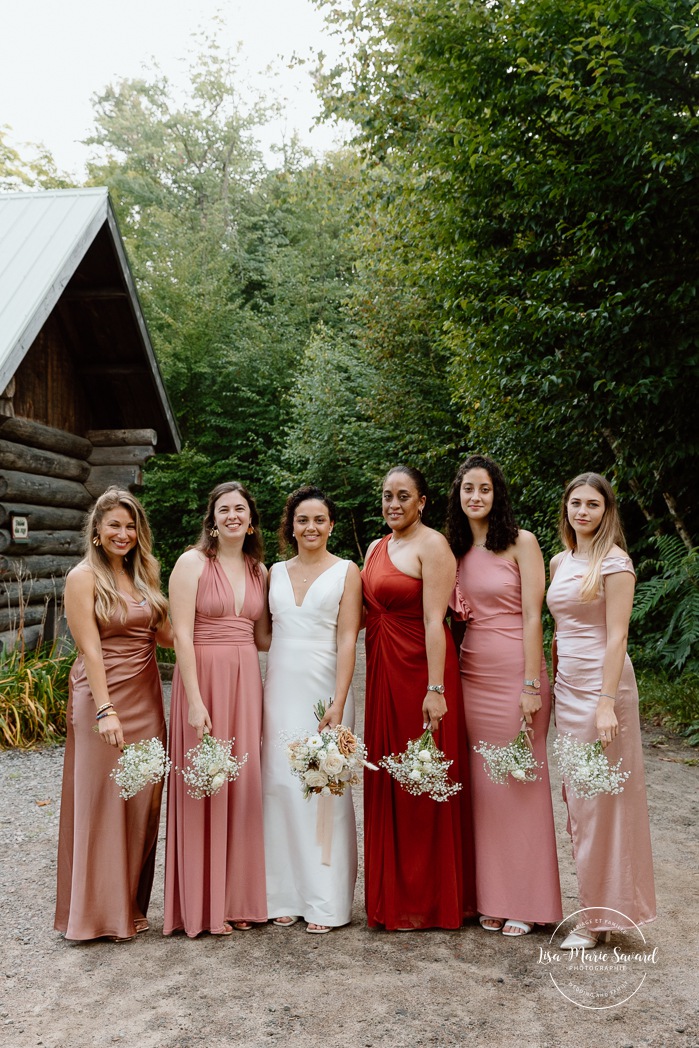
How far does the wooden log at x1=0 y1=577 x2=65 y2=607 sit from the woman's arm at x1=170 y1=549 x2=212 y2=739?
497 centimetres

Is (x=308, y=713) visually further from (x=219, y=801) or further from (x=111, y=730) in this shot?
(x=111, y=730)

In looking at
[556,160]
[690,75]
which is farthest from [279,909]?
[690,75]

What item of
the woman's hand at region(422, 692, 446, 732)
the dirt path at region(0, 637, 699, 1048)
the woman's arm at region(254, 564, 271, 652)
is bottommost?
the dirt path at region(0, 637, 699, 1048)

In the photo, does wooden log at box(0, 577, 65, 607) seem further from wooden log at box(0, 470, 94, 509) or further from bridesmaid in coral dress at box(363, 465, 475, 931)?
bridesmaid in coral dress at box(363, 465, 475, 931)

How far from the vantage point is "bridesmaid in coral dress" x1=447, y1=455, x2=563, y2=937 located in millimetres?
3965

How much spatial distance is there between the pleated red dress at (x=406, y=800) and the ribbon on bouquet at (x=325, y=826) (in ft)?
0.64

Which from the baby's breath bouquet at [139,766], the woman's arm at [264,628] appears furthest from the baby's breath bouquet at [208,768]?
the woman's arm at [264,628]

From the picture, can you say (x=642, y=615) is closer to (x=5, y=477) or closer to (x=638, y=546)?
(x=638, y=546)

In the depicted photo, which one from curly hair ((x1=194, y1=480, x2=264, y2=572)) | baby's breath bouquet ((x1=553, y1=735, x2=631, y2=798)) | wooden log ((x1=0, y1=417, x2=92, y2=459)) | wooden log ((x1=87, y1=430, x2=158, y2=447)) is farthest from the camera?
wooden log ((x1=87, y1=430, x2=158, y2=447))

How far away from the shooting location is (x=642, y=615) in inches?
335

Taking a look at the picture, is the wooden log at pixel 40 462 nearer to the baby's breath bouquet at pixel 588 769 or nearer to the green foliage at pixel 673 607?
the green foliage at pixel 673 607

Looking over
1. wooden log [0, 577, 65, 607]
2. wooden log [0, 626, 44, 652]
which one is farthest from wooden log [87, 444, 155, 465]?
wooden log [0, 626, 44, 652]

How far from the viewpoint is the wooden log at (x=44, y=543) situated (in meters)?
8.81

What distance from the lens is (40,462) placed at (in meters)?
9.53
